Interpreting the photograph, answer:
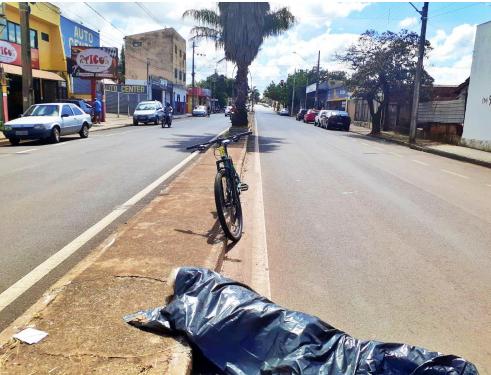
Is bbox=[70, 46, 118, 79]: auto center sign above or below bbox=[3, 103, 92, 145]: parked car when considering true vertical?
above

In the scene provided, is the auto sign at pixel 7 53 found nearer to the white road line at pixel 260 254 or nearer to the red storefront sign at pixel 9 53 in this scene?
the red storefront sign at pixel 9 53

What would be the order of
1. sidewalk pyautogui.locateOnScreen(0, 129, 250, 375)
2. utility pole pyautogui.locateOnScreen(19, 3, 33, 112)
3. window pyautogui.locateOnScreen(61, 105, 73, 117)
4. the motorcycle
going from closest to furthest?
sidewalk pyautogui.locateOnScreen(0, 129, 250, 375), window pyautogui.locateOnScreen(61, 105, 73, 117), utility pole pyautogui.locateOnScreen(19, 3, 33, 112), the motorcycle

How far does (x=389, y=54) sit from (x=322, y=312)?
28.3 metres

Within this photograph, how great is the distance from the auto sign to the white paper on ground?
24619mm

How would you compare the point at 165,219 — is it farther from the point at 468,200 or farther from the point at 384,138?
the point at 384,138

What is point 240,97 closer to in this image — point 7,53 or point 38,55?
point 7,53

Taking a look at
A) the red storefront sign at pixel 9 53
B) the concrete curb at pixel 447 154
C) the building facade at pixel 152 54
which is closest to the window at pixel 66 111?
the red storefront sign at pixel 9 53

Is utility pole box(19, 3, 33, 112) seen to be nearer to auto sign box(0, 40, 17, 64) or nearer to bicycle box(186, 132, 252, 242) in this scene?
auto sign box(0, 40, 17, 64)

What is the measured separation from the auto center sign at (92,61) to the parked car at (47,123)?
1227cm

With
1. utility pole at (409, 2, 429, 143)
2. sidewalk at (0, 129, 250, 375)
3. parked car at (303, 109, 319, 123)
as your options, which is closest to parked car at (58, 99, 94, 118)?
utility pole at (409, 2, 429, 143)

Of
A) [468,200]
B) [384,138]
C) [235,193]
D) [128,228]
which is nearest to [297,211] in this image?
[235,193]

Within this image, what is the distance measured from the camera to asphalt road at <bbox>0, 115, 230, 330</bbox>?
16.2 ft

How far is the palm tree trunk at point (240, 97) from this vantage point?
83.5ft

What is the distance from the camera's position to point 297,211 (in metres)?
7.65
